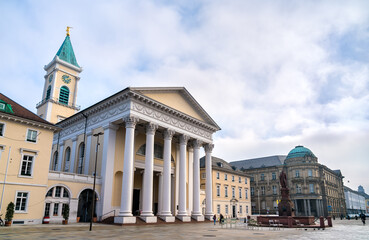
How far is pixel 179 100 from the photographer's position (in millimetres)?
38781

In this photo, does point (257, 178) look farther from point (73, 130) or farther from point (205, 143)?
point (73, 130)

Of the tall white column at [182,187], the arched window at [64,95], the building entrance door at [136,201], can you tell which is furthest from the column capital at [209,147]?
the arched window at [64,95]

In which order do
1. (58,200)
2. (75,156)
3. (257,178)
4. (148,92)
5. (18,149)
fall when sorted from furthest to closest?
(257,178), (75,156), (148,92), (58,200), (18,149)

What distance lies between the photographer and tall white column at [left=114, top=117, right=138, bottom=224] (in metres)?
28.2

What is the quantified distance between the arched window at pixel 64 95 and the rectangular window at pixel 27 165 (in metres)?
30.1

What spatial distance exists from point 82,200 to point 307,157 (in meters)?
68.2

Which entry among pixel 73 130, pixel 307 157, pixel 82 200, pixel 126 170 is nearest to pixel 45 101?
pixel 73 130

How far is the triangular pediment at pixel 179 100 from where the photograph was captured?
34.4 m

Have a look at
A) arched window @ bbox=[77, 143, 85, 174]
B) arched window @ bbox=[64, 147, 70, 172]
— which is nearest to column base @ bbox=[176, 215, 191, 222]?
arched window @ bbox=[77, 143, 85, 174]

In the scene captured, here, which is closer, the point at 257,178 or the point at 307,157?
the point at 307,157

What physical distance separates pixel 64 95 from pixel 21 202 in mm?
33470

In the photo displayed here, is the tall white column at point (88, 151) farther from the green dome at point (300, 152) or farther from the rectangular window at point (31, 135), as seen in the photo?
the green dome at point (300, 152)

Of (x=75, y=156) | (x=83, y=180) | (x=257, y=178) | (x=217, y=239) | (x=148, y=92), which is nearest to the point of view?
(x=217, y=239)

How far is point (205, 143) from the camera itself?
141ft
